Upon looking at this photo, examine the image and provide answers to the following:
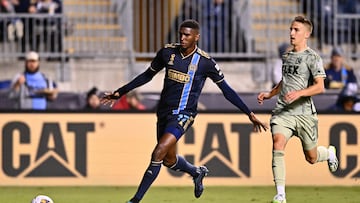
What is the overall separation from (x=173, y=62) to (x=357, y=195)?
397 cm

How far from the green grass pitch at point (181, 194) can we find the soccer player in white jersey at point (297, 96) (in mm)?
1775

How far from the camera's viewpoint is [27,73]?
62.4ft

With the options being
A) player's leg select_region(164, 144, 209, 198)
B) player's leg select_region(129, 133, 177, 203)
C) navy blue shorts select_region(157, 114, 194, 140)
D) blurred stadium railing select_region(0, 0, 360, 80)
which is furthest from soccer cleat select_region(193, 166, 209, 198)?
blurred stadium railing select_region(0, 0, 360, 80)

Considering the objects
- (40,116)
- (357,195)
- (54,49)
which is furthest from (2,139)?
(357,195)

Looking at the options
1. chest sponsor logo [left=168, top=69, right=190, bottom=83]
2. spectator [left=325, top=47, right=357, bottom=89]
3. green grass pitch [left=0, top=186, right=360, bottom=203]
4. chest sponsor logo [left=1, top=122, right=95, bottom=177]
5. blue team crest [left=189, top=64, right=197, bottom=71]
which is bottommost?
green grass pitch [left=0, top=186, right=360, bottom=203]

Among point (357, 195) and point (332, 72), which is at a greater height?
point (332, 72)

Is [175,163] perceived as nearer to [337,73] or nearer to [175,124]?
[175,124]

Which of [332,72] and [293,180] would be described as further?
[332,72]

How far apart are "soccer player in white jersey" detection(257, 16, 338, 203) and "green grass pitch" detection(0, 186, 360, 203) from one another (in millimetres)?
1775

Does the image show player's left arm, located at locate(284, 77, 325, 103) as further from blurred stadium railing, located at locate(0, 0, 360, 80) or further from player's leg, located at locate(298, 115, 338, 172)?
blurred stadium railing, located at locate(0, 0, 360, 80)

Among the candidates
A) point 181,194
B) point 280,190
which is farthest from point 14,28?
point 280,190

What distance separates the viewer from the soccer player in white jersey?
490 inches

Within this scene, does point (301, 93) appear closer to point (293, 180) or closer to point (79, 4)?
point (293, 180)

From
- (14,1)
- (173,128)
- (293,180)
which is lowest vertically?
(293,180)
